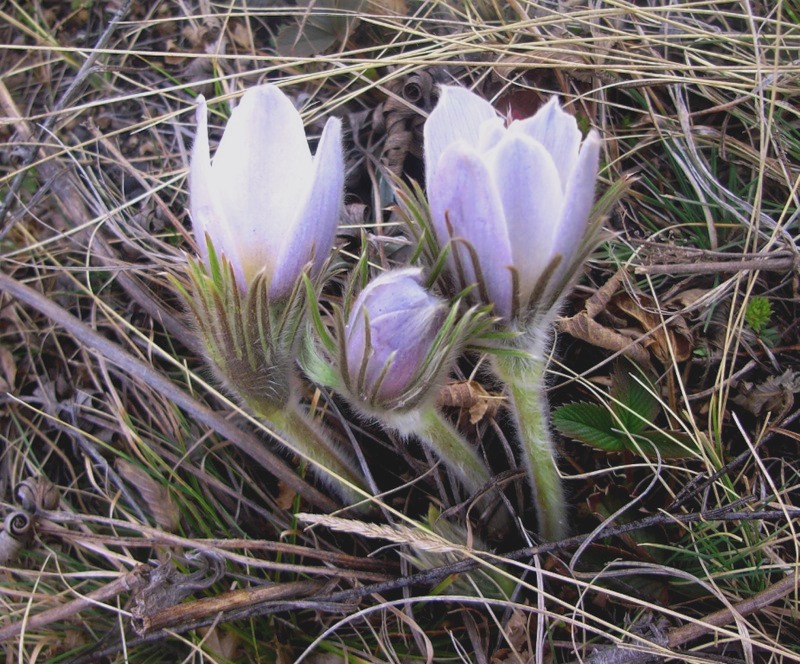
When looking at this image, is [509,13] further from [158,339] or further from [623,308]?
[158,339]

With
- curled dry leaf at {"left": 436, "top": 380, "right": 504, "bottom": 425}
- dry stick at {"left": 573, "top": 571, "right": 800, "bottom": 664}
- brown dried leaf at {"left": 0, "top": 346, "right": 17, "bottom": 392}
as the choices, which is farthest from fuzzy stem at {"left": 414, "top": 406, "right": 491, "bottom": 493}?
brown dried leaf at {"left": 0, "top": 346, "right": 17, "bottom": 392}

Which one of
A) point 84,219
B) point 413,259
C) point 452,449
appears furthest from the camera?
point 84,219

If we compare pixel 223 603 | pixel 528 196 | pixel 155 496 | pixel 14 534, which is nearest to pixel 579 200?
pixel 528 196

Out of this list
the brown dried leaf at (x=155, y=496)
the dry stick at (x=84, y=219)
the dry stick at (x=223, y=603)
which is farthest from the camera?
the dry stick at (x=84, y=219)

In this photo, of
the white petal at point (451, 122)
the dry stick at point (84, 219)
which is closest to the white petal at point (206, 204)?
the white petal at point (451, 122)

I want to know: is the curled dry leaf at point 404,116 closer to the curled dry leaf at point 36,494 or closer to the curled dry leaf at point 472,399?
the curled dry leaf at point 472,399

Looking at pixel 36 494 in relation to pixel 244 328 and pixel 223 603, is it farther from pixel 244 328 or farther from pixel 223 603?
pixel 244 328

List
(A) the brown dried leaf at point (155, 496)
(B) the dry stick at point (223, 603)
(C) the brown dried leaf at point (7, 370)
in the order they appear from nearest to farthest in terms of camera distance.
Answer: (B) the dry stick at point (223, 603), (A) the brown dried leaf at point (155, 496), (C) the brown dried leaf at point (7, 370)

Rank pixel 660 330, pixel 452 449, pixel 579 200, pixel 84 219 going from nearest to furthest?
pixel 579 200, pixel 452 449, pixel 660 330, pixel 84 219
